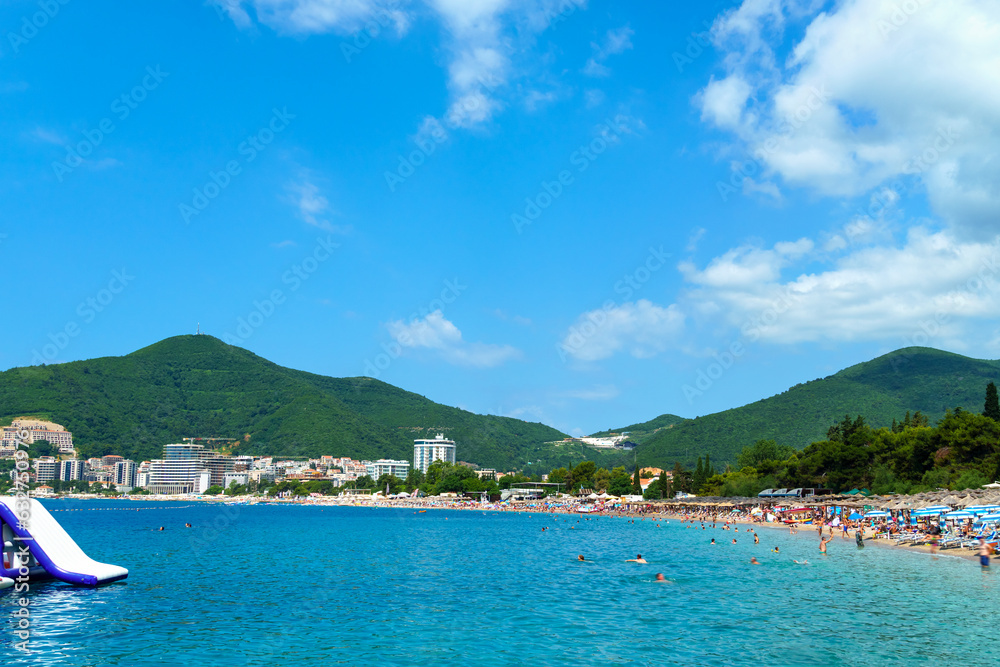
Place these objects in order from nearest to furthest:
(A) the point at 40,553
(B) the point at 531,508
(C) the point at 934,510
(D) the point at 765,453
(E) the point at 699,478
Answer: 1. (A) the point at 40,553
2. (C) the point at 934,510
3. (E) the point at 699,478
4. (D) the point at 765,453
5. (B) the point at 531,508

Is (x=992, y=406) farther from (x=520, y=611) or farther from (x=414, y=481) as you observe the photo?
(x=414, y=481)

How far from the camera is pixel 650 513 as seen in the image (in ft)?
298

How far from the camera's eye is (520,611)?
2153cm

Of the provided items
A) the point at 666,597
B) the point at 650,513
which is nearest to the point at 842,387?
the point at 650,513

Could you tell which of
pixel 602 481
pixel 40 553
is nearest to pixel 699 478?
pixel 602 481

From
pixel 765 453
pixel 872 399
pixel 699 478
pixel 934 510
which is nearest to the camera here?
pixel 934 510

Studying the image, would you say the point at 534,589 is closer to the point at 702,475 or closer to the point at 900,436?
the point at 900,436

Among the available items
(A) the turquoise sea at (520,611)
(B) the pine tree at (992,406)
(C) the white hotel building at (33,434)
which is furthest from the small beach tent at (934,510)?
(C) the white hotel building at (33,434)

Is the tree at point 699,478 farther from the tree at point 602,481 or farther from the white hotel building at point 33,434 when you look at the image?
the white hotel building at point 33,434

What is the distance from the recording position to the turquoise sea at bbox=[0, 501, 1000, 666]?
15789 mm

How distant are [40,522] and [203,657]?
1234 centimetres

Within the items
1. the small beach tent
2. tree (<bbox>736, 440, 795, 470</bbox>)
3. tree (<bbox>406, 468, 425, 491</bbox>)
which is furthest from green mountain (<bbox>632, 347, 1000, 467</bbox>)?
the small beach tent

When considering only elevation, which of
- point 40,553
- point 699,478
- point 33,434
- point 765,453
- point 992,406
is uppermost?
point 992,406

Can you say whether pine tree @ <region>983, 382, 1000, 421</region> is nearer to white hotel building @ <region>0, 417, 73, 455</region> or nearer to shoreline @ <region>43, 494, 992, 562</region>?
shoreline @ <region>43, 494, 992, 562</region>
